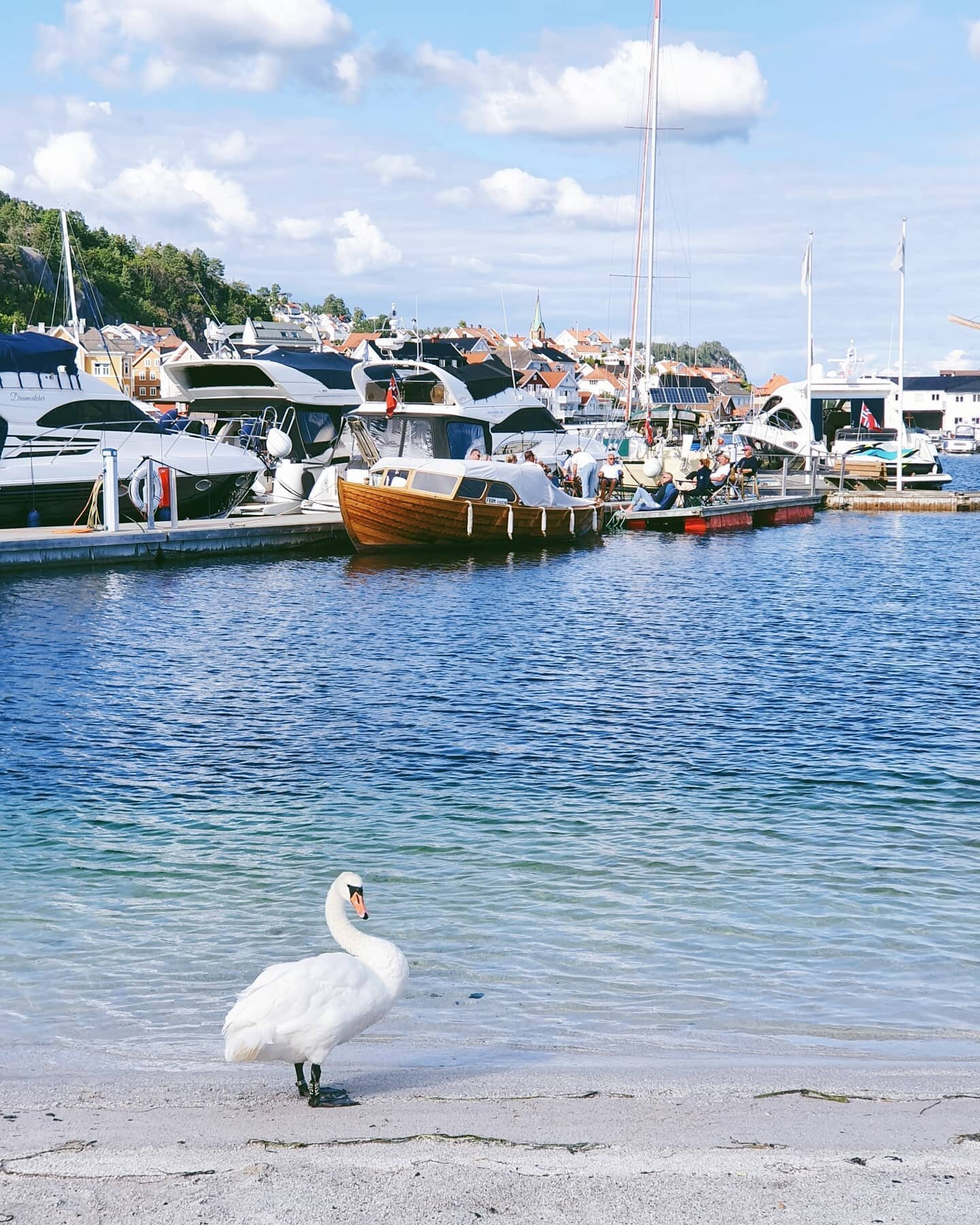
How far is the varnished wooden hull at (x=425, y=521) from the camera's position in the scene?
1177 inches

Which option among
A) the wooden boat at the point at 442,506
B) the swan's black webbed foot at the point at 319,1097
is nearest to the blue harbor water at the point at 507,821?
the swan's black webbed foot at the point at 319,1097

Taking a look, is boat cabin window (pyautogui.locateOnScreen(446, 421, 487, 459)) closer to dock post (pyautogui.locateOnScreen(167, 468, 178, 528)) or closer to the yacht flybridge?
the yacht flybridge

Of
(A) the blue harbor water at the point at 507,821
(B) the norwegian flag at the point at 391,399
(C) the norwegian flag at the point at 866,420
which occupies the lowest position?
(A) the blue harbor water at the point at 507,821

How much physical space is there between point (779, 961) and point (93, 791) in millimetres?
6882

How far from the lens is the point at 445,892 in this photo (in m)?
9.34

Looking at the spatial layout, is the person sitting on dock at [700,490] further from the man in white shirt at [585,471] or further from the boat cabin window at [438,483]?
the boat cabin window at [438,483]

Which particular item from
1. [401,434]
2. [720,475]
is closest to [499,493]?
[401,434]

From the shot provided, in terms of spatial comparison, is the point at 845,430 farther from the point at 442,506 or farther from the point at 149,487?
the point at 149,487

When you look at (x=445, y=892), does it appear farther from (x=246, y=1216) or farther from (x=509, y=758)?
(x=246, y=1216)

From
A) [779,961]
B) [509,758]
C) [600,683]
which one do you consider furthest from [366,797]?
[600,683]

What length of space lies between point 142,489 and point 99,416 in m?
2.38

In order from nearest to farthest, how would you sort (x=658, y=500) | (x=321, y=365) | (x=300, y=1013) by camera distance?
(x=300, y=1013) → (x=321, y=365) → (x=658, y=500)

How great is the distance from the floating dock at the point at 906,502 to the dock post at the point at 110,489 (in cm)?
3160

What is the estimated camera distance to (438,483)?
30.8 m
